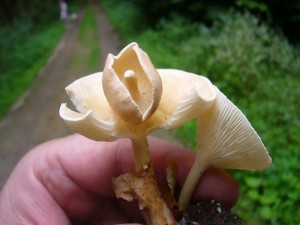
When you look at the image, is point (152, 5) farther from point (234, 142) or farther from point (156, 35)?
point (234, 142)

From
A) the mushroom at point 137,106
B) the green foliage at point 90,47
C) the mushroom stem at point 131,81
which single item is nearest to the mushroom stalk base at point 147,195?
the mushroom at point 137,106

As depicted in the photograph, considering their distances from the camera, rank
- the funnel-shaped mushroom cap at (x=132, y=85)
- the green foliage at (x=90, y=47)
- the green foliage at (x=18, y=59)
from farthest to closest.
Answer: the green foliage at (x=90, y=47) → the green foliage at (x=18, y=59) → the funnel-shaped mushroom cap at (x=132, y=85)

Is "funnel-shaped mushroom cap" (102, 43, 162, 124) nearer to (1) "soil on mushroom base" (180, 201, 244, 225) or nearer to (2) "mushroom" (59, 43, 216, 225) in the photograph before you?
(2) "mushroom" (59, 43, 216, 225)

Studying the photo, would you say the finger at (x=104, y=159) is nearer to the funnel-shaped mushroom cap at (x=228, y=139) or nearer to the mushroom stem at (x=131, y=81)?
the funnel-shaped mushroom cap at (x=228, y=139)

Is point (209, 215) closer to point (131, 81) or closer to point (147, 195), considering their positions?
point (147, 195)

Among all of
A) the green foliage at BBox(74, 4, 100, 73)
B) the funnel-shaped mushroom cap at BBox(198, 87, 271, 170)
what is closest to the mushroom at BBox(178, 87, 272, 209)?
the funnel-shaped mushroom cap at BBox(198, 87, 271, 170)

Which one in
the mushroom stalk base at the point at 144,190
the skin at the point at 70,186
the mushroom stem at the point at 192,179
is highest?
the mushroom stalk base at the point at 144,190
